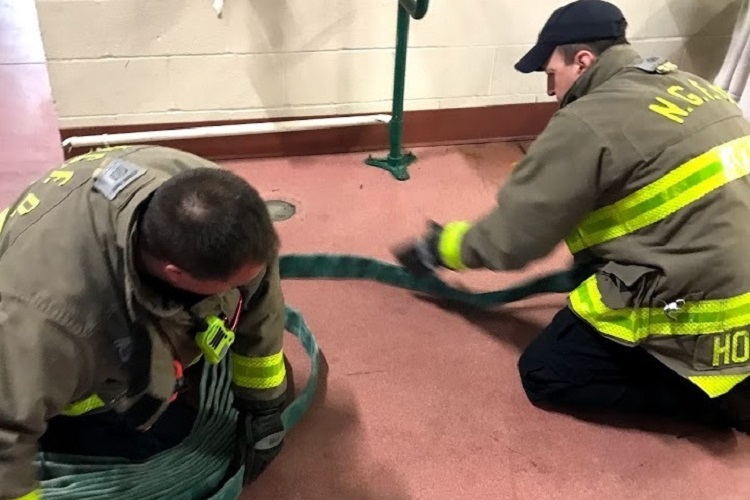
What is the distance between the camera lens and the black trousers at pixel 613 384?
5.95 ft

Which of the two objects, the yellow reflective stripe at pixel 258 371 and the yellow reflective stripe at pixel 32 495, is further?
the yellow reflective stripe at pixel 258 371

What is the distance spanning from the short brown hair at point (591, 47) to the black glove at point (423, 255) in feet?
1.73

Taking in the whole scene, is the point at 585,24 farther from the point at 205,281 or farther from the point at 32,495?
the point at 32,495

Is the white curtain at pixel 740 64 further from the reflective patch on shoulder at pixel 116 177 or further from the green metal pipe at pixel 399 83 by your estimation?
the reflective patch on shoulder at pixel 116 177

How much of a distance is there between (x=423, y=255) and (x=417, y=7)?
74 cm

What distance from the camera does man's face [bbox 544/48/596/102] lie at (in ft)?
5.87

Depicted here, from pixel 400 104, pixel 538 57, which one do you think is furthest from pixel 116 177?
pixel 400 104

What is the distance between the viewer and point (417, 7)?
7.30 ft

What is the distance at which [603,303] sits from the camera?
1754 millimetres

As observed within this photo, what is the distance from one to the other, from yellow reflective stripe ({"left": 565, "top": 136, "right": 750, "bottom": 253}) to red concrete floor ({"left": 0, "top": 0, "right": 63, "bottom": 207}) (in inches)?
74.2

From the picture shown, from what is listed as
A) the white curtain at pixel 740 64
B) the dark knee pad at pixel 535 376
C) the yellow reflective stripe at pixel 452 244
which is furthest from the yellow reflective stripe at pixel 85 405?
the white curtain at pixel 740 64

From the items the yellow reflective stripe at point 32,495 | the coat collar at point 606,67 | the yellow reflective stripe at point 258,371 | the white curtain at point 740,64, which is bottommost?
the yellow reflective stripe at point 258,371

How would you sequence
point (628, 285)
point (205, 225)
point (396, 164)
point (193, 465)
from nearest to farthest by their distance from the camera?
point (205, 225) < point (193, 465) < point (628, 285) < point (396, 164)

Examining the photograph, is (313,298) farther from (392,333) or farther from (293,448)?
(293,448)
